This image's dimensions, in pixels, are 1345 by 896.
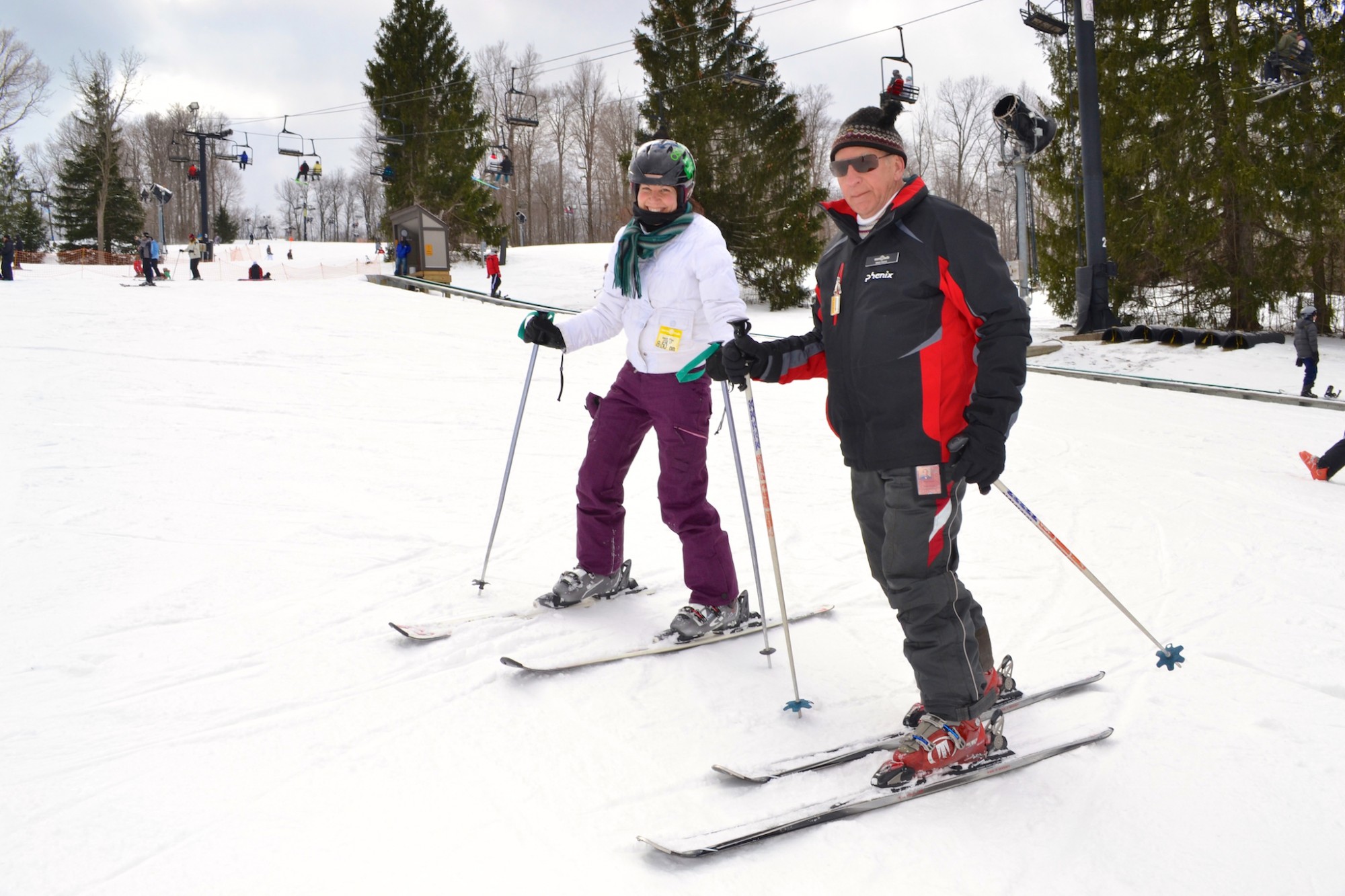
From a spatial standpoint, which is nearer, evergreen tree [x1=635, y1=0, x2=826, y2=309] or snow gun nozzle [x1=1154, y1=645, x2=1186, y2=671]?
snow gun nozzle [x1=1154, y1=645, x2=1186, y2=671]

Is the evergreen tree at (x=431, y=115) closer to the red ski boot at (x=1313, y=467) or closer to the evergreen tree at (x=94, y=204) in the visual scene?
the evergreen tree at (x=94, y=204)

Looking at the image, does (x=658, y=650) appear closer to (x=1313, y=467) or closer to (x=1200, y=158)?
(x=1313, y=467)

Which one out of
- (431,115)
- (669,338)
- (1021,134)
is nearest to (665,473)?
(669,338)

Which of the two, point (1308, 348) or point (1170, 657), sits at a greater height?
point (1308, 348)

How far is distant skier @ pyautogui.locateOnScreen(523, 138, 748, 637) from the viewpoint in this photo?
3352mm

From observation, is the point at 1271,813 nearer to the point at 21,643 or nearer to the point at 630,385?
the point at 630,385

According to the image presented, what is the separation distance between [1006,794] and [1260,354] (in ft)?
45.4

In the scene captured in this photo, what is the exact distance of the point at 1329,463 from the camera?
6.45 meters

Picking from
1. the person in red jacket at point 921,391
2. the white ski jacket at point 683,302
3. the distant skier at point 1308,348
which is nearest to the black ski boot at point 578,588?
the white ski jacket at point 683,302

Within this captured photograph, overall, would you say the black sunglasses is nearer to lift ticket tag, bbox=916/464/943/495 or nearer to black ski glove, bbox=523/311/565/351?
lift ticket tag, bbox=916/464/943/495

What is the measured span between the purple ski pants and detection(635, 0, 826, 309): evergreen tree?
22390 millimetres

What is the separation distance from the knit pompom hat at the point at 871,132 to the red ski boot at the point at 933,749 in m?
1.63

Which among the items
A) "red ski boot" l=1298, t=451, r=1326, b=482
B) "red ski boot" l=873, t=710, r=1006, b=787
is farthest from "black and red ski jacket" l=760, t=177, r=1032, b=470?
"red ski boot" l=1298, t=451, r=1326, b=482

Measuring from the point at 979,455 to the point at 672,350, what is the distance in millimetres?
1430
